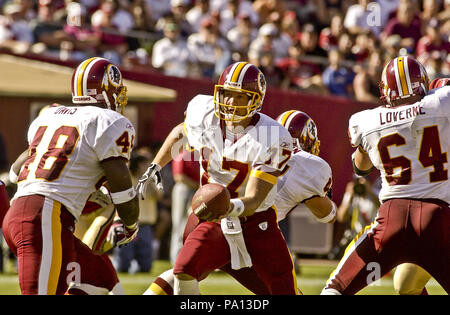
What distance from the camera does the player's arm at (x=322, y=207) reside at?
562cm

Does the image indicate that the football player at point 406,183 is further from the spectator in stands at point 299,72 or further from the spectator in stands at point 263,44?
the spectator in stands at point 299,72

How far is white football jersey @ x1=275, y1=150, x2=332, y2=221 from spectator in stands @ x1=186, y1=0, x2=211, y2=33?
692 cm

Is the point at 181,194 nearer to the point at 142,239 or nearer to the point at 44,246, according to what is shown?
the point at 142,239

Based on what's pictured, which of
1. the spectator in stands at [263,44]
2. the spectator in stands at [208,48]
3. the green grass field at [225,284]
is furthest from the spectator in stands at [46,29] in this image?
the green grass field at [225,284]

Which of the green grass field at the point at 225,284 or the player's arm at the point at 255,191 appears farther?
the green grass field at the point at 225,284

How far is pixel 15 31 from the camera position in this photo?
11.2 m

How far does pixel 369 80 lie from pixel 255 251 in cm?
697

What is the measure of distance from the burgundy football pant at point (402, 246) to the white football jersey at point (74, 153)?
1338mm

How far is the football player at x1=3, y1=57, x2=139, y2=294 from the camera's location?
479 cm

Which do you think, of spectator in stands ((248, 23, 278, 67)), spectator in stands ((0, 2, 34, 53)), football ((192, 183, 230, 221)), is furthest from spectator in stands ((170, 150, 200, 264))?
football ((192, 183, 230, 221))

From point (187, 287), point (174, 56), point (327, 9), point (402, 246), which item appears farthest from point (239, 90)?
point (327, 9)

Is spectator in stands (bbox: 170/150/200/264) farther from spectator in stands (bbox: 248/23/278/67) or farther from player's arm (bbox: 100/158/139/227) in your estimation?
player's arm (bbox: 100/158/139/227)

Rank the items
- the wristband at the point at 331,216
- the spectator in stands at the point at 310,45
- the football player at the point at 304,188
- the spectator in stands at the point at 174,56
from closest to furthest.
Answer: the football player at the point at 304,188, the wristband at the point at 331,216, the spectator in stands at the point at 174,56, the spectator in stands at the point at 310,45

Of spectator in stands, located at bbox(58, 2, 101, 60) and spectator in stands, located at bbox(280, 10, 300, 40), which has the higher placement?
spectator in stands, located at bbox(280, 10, 300, 40)
